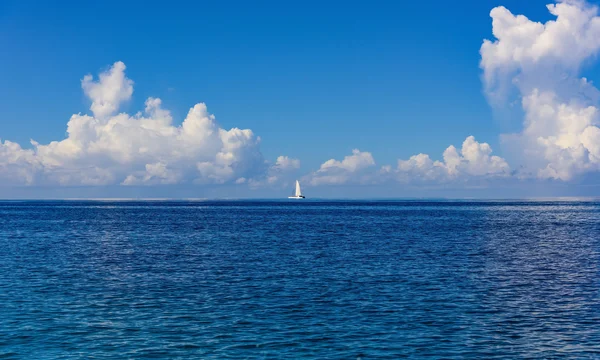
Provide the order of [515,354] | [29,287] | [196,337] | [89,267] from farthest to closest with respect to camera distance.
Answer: [89,267], [29,287], [196,337], [515,354]

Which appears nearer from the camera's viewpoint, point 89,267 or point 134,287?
point 134,287

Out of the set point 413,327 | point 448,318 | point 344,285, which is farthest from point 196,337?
point 344,285

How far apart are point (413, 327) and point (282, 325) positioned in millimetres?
7777

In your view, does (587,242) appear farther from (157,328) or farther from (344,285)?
(157,328)

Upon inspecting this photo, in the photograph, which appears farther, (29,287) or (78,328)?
(29,287)

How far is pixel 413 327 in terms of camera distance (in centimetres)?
3503

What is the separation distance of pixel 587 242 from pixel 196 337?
79960 millimetres

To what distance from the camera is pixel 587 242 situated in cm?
9412

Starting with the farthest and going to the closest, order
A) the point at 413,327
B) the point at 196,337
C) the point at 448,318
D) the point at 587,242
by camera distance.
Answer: the point at 587,242, the point at 448,318, the point at 413,327, the point at 196,337

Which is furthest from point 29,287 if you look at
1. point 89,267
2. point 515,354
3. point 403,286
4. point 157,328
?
point 515,354

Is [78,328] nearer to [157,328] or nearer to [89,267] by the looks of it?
[157,328]

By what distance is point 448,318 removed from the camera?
37.4 metres

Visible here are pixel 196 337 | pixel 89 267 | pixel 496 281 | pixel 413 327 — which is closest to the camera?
pixel 196 337

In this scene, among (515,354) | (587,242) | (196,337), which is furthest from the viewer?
(587,242)
